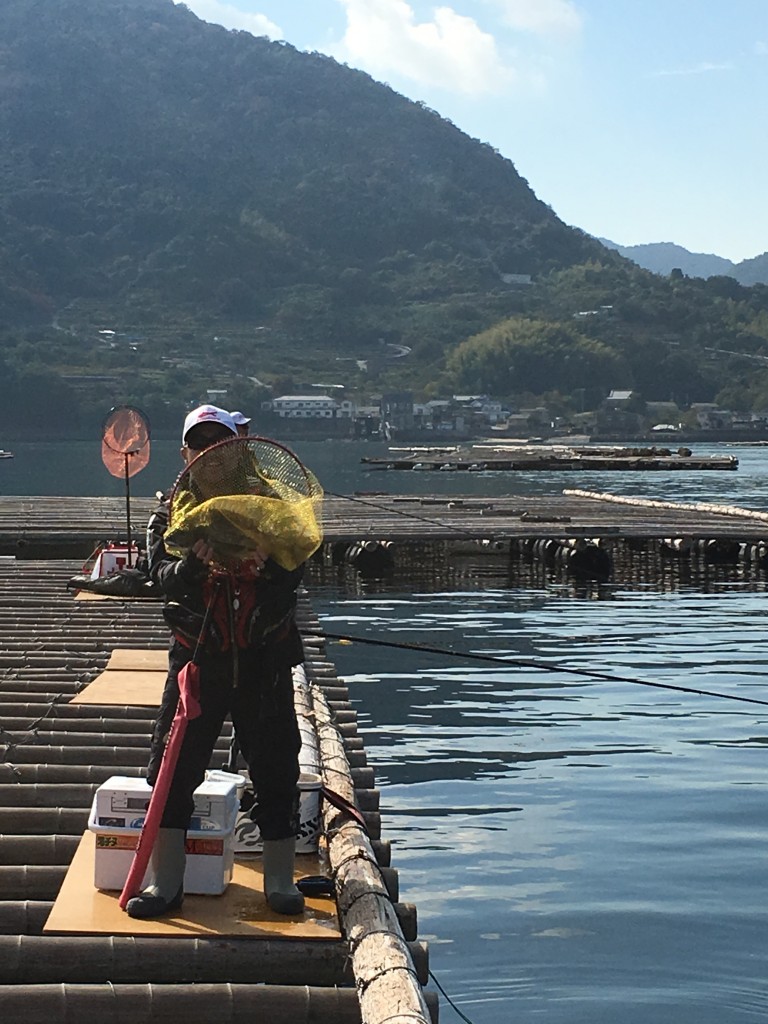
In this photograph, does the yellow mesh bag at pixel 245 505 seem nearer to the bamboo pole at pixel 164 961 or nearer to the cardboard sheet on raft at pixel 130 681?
the bamboo pole at pixel 164 961

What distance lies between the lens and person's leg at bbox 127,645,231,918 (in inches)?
230

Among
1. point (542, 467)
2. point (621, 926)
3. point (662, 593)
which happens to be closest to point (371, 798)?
point (621, 926)

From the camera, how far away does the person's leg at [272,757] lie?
19.4ft

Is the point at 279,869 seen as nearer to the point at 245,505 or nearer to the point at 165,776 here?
the point at 165,776

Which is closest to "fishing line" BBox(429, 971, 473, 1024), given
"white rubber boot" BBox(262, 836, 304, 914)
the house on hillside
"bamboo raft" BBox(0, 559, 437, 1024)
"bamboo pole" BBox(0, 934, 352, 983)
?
"bamboo raft" BBox(0, 559, 437, 1024)

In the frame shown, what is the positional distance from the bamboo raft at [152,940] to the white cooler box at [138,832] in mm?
314

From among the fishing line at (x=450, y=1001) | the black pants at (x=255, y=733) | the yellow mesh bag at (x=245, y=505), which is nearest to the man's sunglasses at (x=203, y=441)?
the yellow mesh bag at (x=245, y=505)

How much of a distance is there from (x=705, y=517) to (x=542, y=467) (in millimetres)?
48648

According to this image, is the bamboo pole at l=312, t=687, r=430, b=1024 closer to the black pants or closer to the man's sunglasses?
the black pants

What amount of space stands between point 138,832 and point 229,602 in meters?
1.01

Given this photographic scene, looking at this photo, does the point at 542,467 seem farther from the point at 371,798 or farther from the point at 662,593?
the point at 371,798

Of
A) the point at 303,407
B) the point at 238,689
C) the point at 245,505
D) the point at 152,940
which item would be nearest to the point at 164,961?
the point at 152,940

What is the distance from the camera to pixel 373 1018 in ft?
15.9

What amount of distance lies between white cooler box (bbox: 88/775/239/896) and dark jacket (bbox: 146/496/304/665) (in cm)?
65
